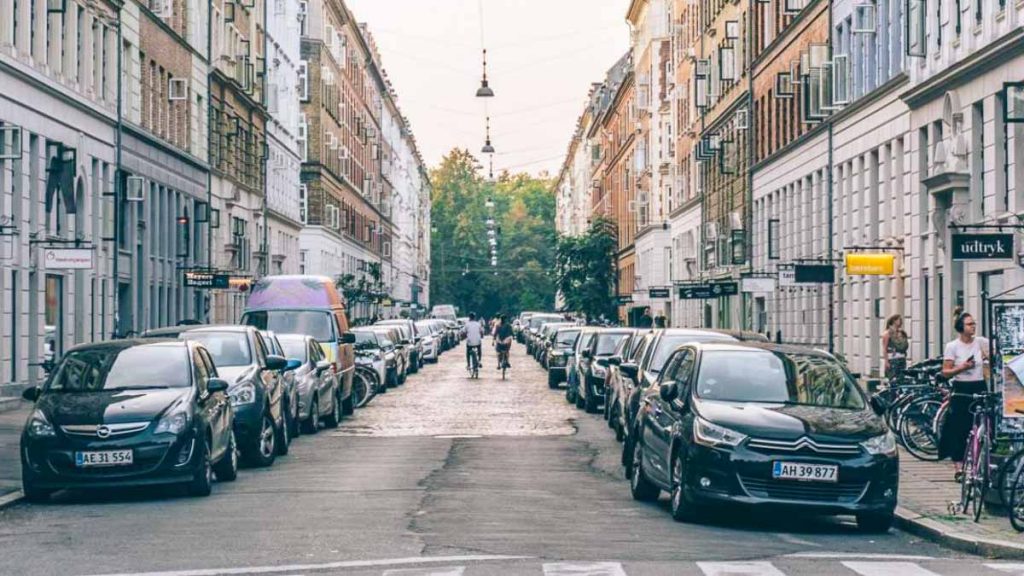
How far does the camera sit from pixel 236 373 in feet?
68.6

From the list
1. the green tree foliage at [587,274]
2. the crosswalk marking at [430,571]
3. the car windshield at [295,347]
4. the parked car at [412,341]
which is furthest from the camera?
the green tree foliage at [587,274]

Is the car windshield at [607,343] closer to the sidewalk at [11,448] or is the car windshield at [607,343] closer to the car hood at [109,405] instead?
the sidewalk at [11,448]

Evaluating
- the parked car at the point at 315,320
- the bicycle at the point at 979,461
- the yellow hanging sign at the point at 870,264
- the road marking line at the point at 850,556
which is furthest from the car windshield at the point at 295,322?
the road marking line at the point at 850,556

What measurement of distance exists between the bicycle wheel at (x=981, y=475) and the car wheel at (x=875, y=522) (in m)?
0.70

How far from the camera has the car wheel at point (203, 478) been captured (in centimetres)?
1689

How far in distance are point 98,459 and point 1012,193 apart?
16.9m

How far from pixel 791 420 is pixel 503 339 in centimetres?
3570

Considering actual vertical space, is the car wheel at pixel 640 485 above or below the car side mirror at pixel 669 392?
below

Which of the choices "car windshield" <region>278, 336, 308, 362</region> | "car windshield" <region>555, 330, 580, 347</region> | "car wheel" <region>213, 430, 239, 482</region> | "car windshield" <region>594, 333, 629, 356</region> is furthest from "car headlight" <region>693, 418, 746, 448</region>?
"car windshield" <region>555, 330, 580, 347</region>

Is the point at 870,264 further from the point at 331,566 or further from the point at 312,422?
the point at 331,566

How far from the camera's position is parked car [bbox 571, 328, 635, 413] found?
3288 centimetres

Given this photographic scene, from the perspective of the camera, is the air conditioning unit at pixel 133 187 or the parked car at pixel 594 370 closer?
the parked car at pixel 594 370

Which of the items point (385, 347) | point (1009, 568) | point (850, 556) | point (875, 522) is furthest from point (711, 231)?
point (1009, 568)

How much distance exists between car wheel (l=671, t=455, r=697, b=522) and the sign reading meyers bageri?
7.35 m
